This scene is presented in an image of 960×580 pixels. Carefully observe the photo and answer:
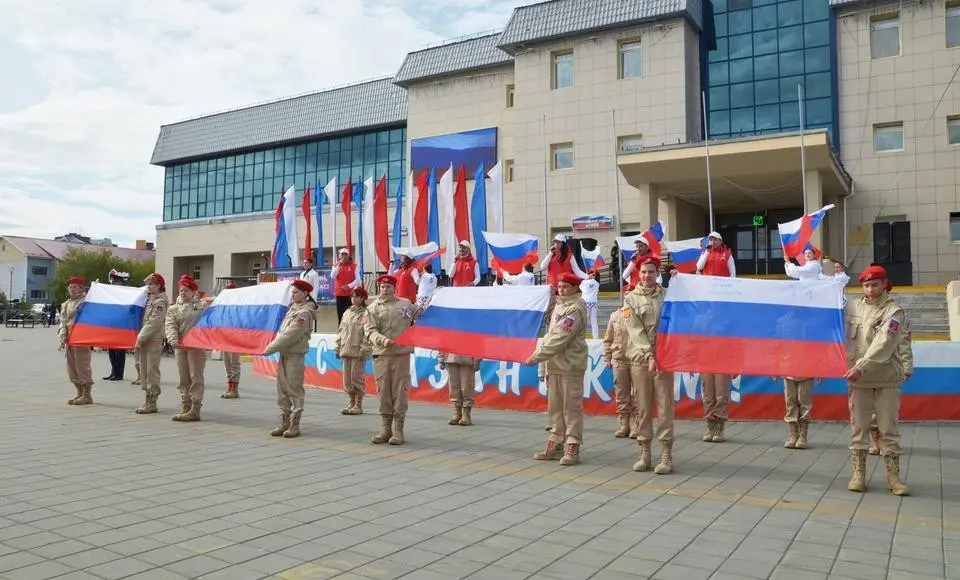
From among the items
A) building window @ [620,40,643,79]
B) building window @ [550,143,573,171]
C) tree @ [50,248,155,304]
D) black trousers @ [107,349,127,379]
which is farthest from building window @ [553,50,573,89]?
tree @ [50,248,155,304]

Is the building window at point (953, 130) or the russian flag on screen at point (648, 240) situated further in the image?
the building window at point (953, 130)

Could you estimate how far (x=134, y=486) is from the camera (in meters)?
6.29

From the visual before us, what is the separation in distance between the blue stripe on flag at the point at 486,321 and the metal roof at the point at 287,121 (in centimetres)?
2971

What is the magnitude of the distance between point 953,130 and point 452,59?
21.0m

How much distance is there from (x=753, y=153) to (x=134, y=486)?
19.8 m

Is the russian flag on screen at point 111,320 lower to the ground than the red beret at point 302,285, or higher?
lower

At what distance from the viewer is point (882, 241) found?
23.0 meters

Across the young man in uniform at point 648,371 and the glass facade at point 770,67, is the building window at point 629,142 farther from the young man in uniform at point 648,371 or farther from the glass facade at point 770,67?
the young man in uniform at point 648,371

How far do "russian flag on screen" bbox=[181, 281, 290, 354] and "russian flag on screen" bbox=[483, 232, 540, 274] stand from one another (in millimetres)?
6789

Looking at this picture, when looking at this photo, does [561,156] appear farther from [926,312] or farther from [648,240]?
[926,312]

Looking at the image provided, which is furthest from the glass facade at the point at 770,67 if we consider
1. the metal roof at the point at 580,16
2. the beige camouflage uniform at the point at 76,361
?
the beige camouflage uniform at the point at 76,361

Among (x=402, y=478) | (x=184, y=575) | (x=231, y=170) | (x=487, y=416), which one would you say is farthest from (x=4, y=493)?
(x=231, y=170)

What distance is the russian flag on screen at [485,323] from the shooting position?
8734 mm

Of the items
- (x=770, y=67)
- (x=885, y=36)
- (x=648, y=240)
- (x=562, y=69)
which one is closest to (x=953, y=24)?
(x=885, y=36)
